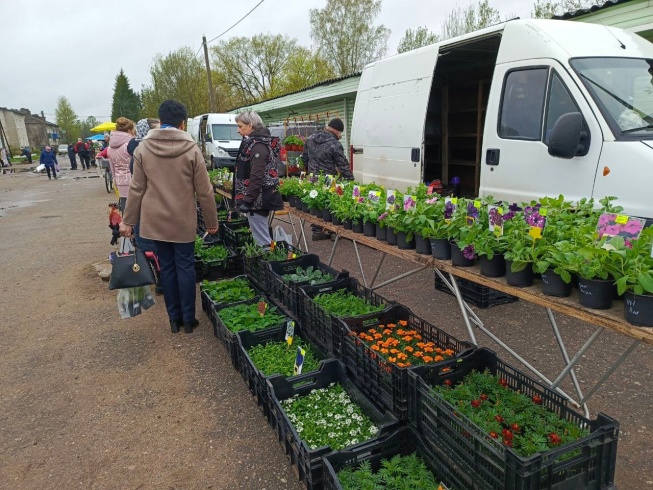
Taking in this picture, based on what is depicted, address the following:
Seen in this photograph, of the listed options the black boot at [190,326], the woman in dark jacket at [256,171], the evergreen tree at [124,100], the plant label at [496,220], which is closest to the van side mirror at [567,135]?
the plant label at [496,220]

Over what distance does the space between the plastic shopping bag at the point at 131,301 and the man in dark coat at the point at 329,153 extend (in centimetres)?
315

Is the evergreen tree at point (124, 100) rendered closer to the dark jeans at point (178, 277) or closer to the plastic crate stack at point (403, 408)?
the dark jeans at point (178, 277)

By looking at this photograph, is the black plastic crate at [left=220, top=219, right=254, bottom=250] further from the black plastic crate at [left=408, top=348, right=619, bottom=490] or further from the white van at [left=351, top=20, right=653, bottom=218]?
the black plastic crate at [left=408, top=348, right=619, bottom=490]

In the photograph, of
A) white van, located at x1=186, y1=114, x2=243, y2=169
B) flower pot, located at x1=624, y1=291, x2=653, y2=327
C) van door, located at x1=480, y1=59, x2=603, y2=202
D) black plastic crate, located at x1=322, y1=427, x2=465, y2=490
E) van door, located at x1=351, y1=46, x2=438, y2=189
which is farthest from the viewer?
white van, located at x1=186, y1=114, x2=243, y2=169

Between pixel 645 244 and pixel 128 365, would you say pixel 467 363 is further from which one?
pixel 128 365

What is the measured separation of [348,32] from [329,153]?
93.5 feet

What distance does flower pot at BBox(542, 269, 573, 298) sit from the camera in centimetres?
225

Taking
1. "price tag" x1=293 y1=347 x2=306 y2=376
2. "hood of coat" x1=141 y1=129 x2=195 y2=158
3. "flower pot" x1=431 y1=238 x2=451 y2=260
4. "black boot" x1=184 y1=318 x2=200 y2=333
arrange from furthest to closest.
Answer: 1. "black boot" x1=184 y1=318 x2=200 y2=333
2. "hood of coat" x1=141 y1=129 x2=195 y2=158
3. "flower pot" x1=431 y1=238 x2=451 y2=260
4. "price tag" x1=293 y1=347 x2=306 y2=376

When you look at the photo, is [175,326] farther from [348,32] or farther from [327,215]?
[348,32]

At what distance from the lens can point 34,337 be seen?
436 cm

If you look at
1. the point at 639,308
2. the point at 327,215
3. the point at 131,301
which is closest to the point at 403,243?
the point at 327,215

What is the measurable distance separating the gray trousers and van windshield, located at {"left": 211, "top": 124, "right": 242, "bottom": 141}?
1196 cm

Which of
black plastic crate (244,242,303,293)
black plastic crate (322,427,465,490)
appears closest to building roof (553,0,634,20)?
black plastic crate (244,242,303,293)

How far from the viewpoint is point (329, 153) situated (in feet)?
21.3
